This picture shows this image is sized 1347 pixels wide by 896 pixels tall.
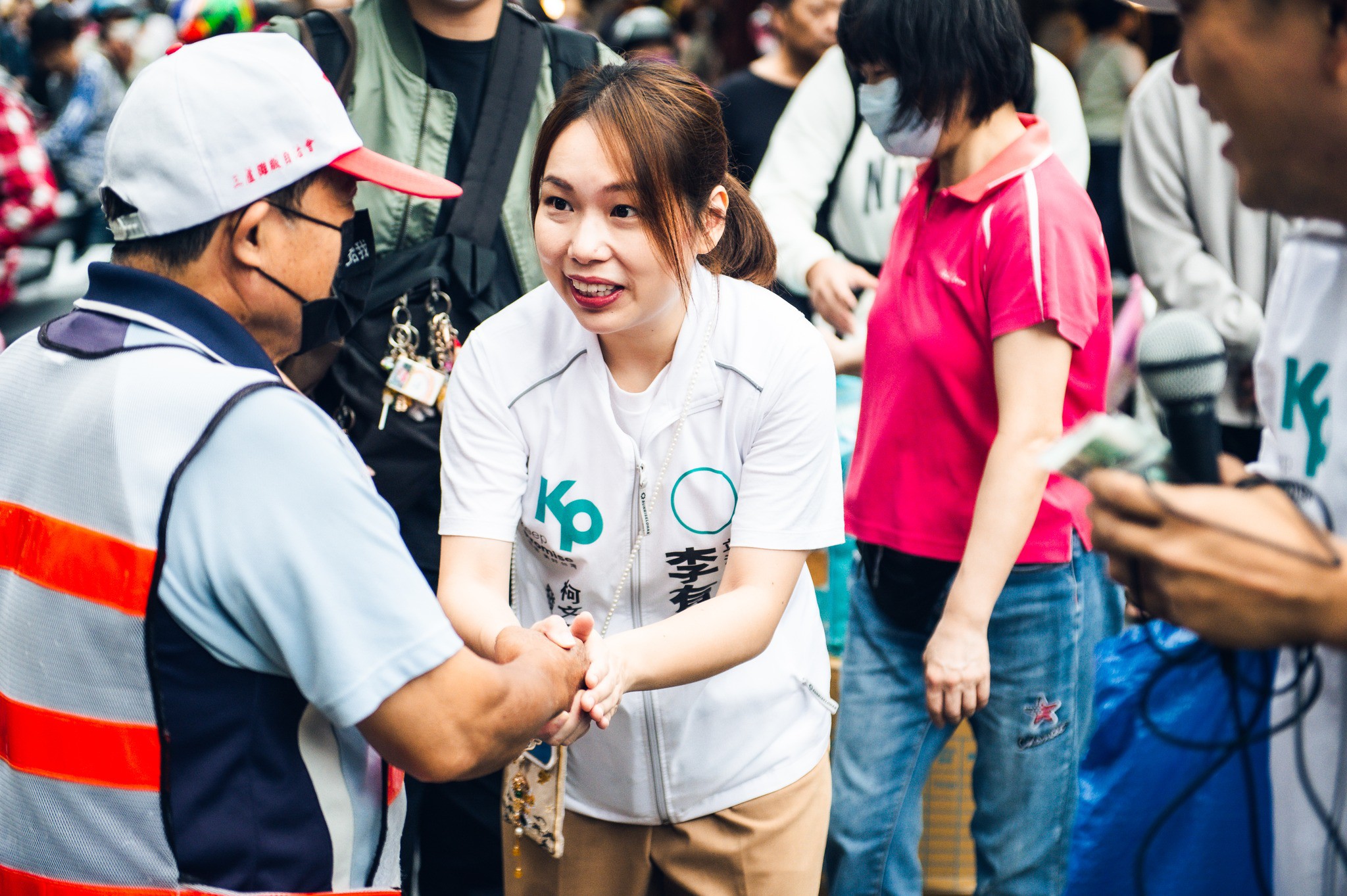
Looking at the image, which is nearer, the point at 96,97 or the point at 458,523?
the point at 458,523

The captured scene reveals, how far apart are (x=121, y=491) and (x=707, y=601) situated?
0.93 m

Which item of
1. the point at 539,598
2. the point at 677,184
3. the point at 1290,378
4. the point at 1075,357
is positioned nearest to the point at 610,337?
the point at 677,184

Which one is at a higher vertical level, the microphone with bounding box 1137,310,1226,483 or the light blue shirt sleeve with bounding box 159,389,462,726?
the microphone with bounding box 1137,310,1226,483

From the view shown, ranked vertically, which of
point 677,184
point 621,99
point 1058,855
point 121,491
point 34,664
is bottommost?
point 1058,855

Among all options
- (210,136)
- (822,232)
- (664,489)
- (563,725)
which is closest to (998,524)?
(664,489)

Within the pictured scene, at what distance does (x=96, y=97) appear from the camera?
938 centimetres

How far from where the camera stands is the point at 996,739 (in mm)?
2504

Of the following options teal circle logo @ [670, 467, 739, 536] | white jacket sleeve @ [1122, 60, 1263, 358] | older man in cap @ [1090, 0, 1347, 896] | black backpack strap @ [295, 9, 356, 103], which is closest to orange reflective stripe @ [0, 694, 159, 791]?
teal circle logo @ [670, 467, 739, 536]

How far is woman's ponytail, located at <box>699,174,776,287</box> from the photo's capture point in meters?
2.33

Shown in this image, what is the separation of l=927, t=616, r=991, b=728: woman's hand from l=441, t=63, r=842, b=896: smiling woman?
265 mm

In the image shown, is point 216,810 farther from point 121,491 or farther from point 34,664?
point 121,491

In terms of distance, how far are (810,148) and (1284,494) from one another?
2.51 metres

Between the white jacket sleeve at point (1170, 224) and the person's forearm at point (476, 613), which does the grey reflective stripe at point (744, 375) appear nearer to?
the person's forearm at point (476, 613)

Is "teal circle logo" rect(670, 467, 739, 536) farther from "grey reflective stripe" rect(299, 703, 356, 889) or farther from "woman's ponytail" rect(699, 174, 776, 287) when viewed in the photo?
"grey reflective stripe" rect(299, 703, 356, 889)
